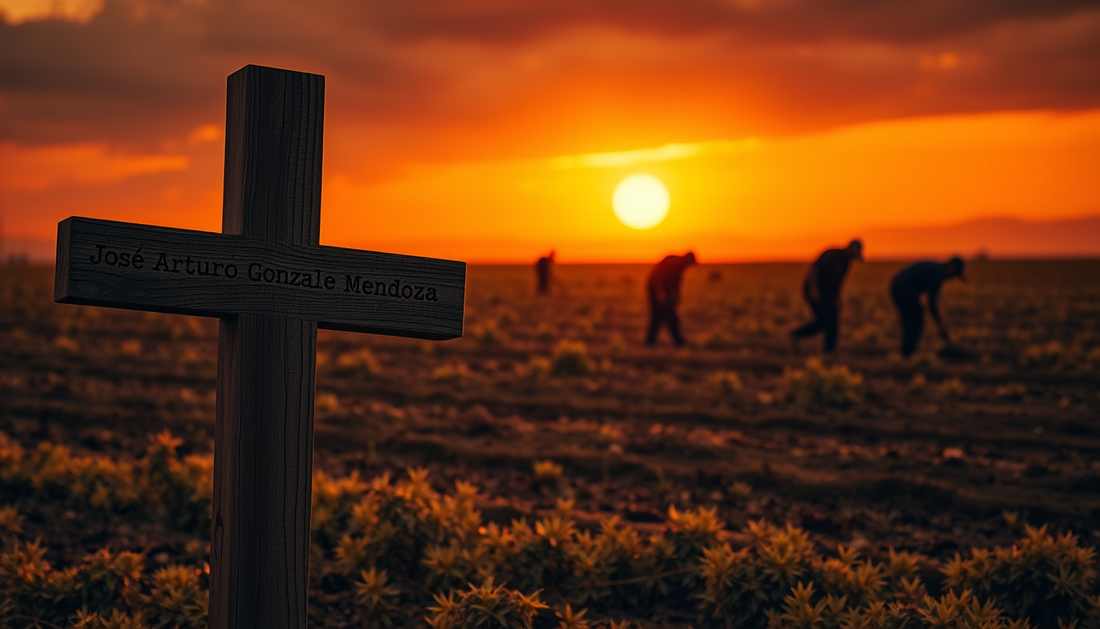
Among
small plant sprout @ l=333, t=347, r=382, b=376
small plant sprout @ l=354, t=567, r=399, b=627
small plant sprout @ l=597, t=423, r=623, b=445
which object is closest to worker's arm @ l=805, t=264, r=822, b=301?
small plant sprout @ l=597, t=423, r=623, b=445

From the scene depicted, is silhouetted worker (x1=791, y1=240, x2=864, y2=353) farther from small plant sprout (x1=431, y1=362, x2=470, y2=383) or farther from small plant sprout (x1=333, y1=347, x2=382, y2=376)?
small plant sprout (x1=333, y1=347, x2=382, y2=376)

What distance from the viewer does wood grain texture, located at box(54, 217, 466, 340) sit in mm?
3008

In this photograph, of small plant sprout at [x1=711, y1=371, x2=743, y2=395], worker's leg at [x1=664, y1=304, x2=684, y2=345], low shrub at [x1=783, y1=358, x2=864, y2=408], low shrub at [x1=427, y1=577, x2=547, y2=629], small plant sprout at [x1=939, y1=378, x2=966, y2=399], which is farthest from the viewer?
worker's leg at [x1=664, y1=304, x2=684, y2=345]

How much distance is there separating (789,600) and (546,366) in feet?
29.9

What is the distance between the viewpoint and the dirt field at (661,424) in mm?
6746

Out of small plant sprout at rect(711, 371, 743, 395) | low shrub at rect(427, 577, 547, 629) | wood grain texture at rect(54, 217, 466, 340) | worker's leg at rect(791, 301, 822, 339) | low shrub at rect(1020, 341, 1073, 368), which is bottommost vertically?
low shrub at rect(427, 577, 547, 629)

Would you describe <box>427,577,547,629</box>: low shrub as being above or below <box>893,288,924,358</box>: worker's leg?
below

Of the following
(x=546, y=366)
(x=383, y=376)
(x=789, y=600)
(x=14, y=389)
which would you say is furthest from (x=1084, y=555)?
(x=14, y=389)

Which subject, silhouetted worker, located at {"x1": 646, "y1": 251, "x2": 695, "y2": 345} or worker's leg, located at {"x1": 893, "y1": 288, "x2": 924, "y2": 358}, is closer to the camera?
worker's leg, located at {"x1": 893, "y1": 288, "x2": 924, "y2": 358}

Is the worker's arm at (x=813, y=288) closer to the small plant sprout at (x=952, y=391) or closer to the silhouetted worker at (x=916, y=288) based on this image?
the silhouetted worker at (x=916, y=288)

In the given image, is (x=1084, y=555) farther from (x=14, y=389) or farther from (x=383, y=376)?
(x=14, y=389)

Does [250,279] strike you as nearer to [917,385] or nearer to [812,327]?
[917,385]

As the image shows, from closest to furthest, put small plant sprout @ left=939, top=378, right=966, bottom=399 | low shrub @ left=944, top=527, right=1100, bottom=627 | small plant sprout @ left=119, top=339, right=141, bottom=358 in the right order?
low shrub @ left=944, top=527, right=1100, bottom=627
small plant sprout @ left=939, top=378, right=966, bottom=399
small plant sprout @ left=119, top=339, right=141, bottom=358

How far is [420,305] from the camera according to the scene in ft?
11.6
